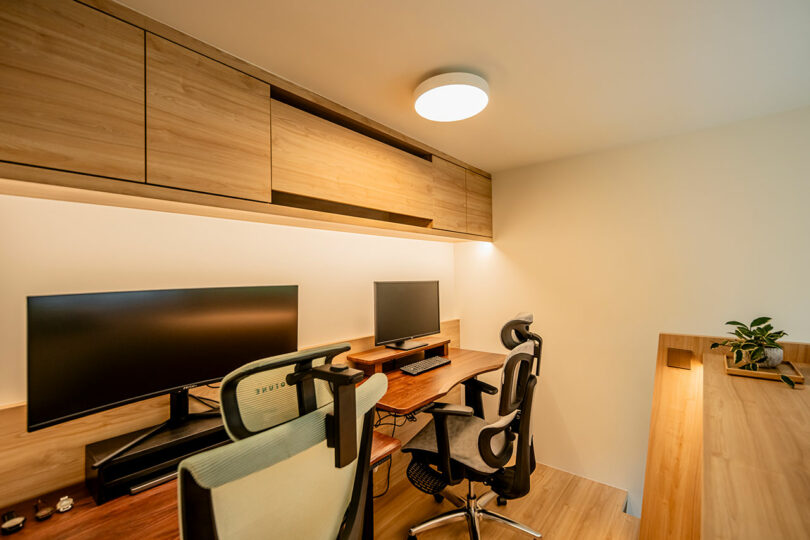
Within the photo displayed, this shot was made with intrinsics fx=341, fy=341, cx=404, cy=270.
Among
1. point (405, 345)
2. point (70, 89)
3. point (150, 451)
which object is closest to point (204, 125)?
point (70, 89)

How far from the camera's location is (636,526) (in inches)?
83.4

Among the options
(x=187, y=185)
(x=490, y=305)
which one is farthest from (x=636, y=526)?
(x=187, y=185)

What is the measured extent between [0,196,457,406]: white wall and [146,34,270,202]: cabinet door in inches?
15.7

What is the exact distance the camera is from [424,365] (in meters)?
2.39

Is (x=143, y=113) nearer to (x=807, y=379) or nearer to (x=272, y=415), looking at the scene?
(x=272, y=415)

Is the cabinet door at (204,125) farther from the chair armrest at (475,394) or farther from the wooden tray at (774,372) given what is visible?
the wooden tray at (774,372)

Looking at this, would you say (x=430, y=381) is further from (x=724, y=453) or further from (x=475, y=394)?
(x=724, y=453)

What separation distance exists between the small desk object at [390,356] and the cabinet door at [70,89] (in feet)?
5.01

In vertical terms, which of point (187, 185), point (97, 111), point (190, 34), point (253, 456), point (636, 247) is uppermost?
point (190, 34)

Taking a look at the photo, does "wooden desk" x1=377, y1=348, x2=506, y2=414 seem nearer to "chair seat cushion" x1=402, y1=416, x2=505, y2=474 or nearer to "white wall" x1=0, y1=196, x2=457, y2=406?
"chair seat cushion" x1=402, y1=416, x2=505, y2=474

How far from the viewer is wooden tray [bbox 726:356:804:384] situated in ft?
4.91

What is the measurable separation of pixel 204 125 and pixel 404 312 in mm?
1642

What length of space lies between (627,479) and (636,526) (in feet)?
1.34

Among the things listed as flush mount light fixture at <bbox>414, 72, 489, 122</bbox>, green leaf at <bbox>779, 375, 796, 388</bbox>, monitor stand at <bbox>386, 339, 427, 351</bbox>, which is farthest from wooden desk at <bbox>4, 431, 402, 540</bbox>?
green leaf at <bbox>779, 375, 796, 388</bbox>
